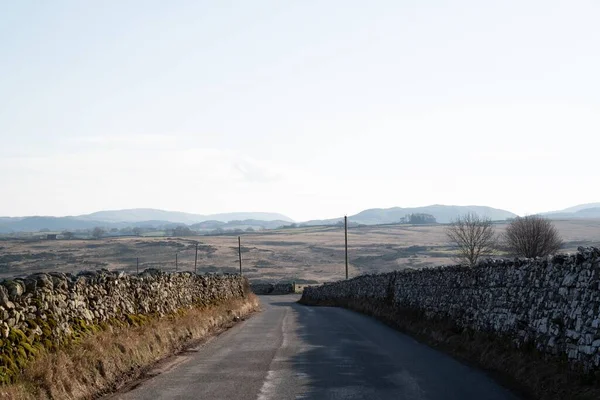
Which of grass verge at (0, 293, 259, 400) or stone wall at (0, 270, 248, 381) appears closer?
grass verge at (0, 293, 259, 400)

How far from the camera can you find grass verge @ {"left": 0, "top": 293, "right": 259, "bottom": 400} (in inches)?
455

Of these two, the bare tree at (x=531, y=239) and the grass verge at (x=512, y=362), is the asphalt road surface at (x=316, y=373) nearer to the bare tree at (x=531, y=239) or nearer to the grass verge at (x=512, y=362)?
the grass verge at (x=512, y=362)

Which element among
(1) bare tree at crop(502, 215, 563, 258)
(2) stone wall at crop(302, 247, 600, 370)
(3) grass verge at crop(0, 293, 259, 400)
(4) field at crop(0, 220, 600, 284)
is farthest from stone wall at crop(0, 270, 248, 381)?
(4) field at crop(0, 220, 600, 284)

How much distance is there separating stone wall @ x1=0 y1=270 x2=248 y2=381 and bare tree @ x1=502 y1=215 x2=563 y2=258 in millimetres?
42481

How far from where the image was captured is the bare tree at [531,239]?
5981 cm

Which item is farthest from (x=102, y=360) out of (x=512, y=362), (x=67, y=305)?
(x=512, y=362)

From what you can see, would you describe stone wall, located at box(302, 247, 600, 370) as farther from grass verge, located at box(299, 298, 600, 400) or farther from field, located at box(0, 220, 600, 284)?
field, located at box(0, 220, 600, 284)

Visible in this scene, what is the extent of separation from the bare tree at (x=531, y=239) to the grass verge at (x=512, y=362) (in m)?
36.1

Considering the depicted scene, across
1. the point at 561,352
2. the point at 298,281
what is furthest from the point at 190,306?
the point at 298,281

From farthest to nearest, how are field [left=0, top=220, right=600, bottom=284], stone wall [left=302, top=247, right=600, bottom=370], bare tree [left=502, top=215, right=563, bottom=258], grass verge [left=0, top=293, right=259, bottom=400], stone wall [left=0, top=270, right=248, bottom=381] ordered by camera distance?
1. field [left=0, top=220, right=600, bottom=284]
2. bare tree [left=502, top=215, right=563, bottom=258]
3. stone wall [left=302, top=247, right=600, bottom=370]
4. stone wall [left=0, top=270, right=248, bottom=381]
5. grass verge [left=0, top=293, right=259, bottom=400]

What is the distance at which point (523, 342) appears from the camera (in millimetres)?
15852

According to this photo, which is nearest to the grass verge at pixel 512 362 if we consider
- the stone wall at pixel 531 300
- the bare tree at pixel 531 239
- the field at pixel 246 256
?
the stone wall at pixel 531 300

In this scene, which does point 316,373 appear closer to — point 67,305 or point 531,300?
point 531,300

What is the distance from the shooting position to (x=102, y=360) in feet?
46.5
